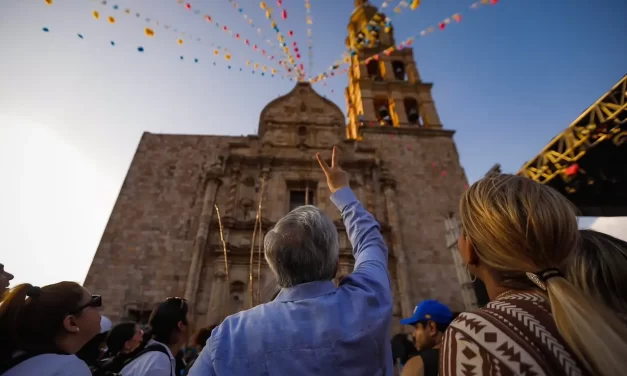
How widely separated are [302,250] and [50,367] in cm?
166

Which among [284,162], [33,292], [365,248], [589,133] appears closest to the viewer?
[365,248]

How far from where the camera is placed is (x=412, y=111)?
630 inches

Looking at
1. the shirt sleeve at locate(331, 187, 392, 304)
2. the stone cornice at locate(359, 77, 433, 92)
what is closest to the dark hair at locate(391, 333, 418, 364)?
the shirt sleeve at locate(331, 187, 392, 304)

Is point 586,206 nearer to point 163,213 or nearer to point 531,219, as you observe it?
point 531,219

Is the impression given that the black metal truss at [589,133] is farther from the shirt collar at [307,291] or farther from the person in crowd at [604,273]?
the shirt collar at [307,291]

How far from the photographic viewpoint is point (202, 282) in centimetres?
907

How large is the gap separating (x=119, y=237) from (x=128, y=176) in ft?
8.56

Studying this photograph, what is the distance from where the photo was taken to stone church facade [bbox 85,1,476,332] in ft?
29.4

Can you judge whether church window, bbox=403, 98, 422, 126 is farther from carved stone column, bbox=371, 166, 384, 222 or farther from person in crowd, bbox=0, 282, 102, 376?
person in crowd, bbox=0, 282, 102, 376

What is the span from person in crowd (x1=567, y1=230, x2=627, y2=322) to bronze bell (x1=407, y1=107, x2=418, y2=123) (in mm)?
15952

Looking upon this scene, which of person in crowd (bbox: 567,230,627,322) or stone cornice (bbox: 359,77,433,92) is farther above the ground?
stone cornice (bbox: 359,77,433,92)

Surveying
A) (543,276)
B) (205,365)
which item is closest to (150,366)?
(205,365)

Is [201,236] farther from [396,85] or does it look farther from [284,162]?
[396,85]

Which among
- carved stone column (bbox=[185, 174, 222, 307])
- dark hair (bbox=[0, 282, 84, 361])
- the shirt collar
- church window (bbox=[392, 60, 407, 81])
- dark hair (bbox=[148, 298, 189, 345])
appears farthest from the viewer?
church window (bbox=[392, 60, 407, 81])
